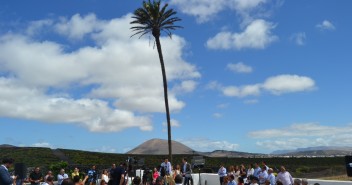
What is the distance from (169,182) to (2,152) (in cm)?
4618

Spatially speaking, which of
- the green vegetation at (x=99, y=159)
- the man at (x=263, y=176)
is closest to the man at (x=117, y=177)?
the man at (x=263, y=176)

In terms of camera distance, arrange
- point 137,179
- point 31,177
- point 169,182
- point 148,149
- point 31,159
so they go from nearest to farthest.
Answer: point 137,179, point 31,177, point 169,182, point 31,159, point 148,149

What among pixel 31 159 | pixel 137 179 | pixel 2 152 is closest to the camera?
pixel 137 179

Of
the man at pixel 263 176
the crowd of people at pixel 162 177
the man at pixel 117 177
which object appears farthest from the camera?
the man at pixel 263 176

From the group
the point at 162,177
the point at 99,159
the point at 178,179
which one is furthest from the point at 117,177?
the point at 99,159

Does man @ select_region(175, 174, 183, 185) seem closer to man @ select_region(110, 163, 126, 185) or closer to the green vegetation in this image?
man @ select_region(110, 163, 126, 185)

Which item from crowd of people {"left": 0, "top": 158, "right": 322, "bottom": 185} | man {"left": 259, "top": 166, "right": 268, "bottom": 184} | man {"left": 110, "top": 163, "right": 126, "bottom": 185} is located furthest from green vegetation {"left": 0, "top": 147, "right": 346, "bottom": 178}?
man {"left": 110, "top": 163, "right": 126, "bottom": 185}

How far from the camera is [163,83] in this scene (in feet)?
115

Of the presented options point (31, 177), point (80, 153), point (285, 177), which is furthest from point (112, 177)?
point (80, 153)

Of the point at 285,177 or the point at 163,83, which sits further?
the point at 163,83

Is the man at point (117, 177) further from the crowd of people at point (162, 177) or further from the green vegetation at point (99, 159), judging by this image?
the green vegetation at point (99, 159)

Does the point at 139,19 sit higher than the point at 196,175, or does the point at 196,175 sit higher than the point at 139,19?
the point at 139,19

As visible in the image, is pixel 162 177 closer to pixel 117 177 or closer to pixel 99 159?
pixel 117 177

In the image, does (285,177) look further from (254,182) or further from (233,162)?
(233,162)
